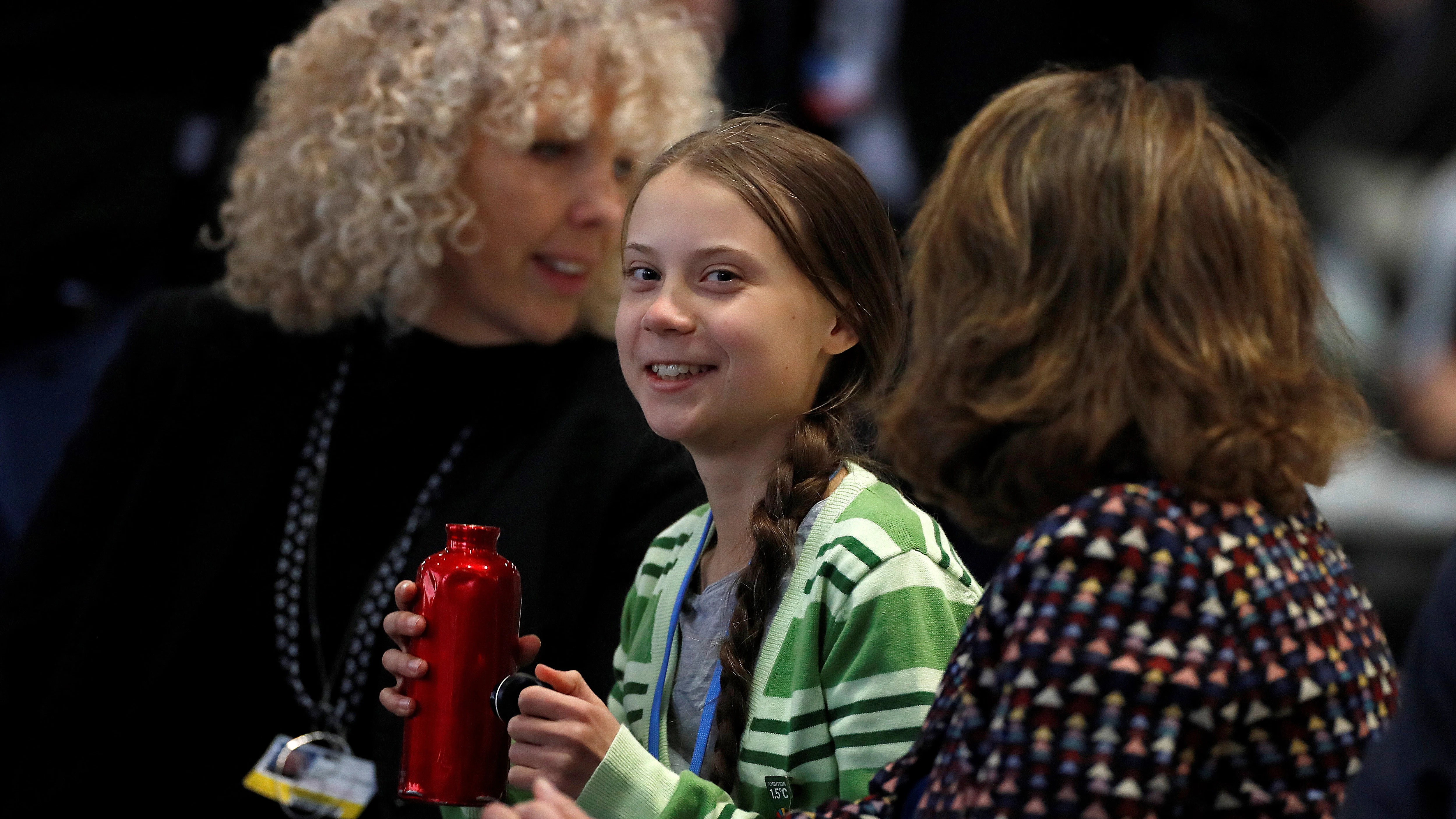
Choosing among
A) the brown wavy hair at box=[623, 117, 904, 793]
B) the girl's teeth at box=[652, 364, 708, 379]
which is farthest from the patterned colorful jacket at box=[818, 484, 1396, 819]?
the girl's teeth at box=[652, 364, 708, 379]

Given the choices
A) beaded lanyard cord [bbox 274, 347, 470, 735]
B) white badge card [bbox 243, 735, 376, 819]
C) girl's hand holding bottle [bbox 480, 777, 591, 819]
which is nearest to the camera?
girl's hand holding bottle [bbox 480, 777, 591, 819]

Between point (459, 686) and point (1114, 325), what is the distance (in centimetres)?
66

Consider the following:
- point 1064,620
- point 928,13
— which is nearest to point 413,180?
point 928,13

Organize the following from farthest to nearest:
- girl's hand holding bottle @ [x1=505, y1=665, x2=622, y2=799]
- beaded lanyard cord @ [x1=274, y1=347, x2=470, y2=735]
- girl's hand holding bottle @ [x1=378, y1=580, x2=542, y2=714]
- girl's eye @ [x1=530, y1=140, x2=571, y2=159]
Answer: girl's eye @ [x1=530, y1=140, x2=571, y2=159]
beaded lanyard cord @ [x1=274, y1=347, x2=470, y2=735]
girl's hand holding bottle @ [x1=378, y1=580, x2=542, y2=714]
girl's hand holding bottle @ [x1=505, y1=665, x2=622, y2=799]

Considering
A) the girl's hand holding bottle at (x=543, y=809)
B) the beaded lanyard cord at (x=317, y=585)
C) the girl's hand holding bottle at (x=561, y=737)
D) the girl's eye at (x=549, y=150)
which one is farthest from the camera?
the girl's eye at (x=549, y=150)

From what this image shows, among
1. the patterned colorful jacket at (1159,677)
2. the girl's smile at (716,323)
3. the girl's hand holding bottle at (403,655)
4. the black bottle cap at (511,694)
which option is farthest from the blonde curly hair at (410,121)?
the patterned colorful jacket at (1159,677)

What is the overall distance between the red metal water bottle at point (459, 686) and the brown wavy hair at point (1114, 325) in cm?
43

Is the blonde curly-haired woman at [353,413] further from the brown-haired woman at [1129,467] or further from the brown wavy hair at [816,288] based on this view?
the brown-haired woman at [1129,467]

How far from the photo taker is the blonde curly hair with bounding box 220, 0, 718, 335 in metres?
2.17

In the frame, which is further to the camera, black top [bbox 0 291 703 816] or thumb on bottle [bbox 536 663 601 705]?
black top [bbox 0 291 703 816]

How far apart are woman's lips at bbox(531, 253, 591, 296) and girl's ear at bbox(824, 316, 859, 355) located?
785 mm

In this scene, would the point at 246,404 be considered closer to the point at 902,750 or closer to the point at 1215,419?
the point at 902,750

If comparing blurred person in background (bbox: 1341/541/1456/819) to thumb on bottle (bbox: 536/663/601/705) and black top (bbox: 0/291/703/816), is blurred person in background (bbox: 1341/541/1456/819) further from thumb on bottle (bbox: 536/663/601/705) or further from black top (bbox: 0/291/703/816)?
black top (bbox: 0/291/703/816)

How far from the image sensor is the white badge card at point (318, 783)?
1.93 meters
